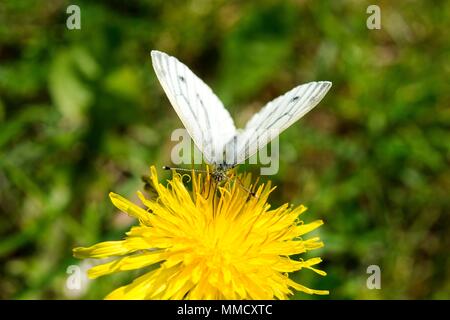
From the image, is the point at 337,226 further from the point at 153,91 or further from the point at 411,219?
the point at 153,91

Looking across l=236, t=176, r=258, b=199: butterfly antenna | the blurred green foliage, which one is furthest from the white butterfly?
the blurred green foliage

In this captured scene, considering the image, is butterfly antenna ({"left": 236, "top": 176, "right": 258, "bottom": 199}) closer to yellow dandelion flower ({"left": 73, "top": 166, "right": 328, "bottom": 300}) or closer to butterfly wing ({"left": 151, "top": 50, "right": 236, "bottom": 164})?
yellow dandelion flower ({"left": 73, "top": 166, "right": 328, "bottom": 300})

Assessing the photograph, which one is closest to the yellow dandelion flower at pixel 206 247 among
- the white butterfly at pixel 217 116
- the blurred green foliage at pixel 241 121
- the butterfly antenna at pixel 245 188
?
the butterfly antenna at pixel 245 188

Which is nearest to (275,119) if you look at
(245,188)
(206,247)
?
(245,188)

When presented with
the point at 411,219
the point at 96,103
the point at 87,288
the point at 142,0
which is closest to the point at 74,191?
the point at 96,103

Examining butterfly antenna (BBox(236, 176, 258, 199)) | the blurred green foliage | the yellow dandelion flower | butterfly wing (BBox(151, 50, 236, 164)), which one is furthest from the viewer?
the blurred green foliage

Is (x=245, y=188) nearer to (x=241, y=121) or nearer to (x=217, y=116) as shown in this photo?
(x=217, y=116)

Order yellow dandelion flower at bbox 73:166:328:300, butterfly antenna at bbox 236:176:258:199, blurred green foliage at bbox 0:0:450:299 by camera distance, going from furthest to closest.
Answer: blurred green foliage at bbox 0:0:450:299, butterfly antenna at bbox 236:176:258:199, yellow dandelion flower at bbox 73:166:328:300
